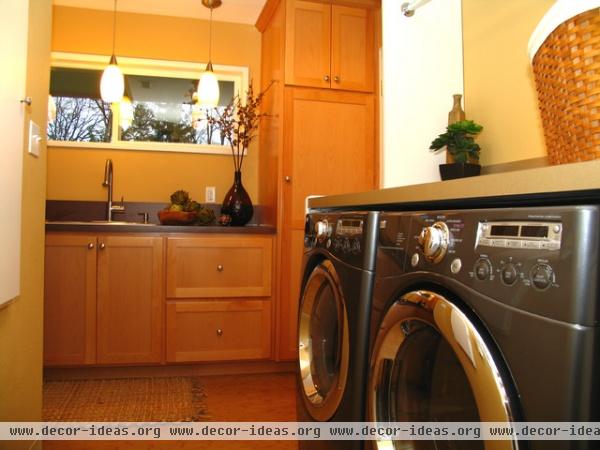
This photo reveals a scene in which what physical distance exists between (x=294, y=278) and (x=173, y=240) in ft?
2.57

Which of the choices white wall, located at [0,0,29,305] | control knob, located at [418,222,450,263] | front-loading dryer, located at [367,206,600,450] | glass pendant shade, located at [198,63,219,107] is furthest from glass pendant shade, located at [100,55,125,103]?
control knob, located at [418,222,450,263]

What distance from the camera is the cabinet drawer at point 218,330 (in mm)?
2705

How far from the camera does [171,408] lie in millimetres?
2301

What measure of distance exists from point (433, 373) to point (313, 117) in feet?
7.64

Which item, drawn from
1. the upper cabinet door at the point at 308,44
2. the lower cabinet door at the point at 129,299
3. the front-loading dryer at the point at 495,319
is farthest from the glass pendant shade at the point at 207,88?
the front-loading dryer at the point at 495,319

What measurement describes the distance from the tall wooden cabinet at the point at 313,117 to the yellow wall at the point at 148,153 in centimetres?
48

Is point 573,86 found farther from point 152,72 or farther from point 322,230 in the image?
point 152,72

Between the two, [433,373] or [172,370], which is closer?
[433,373]

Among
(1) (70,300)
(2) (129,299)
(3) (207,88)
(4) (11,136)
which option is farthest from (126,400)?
(3) (207,88)

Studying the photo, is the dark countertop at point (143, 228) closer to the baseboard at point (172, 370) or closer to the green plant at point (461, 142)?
the baseboard at point (172, 370)

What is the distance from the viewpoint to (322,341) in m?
1.42

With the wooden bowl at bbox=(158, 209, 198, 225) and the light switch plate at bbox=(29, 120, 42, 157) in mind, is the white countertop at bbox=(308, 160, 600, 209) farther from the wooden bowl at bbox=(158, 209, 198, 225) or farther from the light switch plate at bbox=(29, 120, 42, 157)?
the wooden bowl at bbox=(158, 209, 198, 225)

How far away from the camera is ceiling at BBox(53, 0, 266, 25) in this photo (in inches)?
125

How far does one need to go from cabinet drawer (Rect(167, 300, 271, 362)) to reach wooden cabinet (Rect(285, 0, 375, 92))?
4.89 ft
